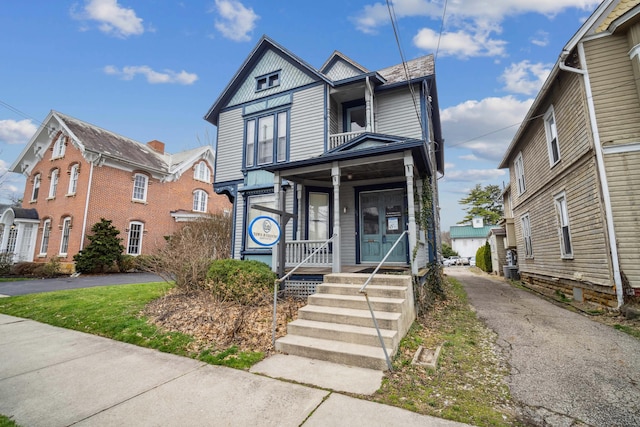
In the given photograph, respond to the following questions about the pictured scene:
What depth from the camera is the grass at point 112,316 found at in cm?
455

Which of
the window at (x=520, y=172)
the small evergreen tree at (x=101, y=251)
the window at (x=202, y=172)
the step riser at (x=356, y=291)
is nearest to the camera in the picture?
the step riser at (x=356, y=291)

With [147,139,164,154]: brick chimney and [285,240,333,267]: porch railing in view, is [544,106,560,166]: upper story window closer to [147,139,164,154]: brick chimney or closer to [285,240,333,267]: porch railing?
[285,240,333,267]: porch railing

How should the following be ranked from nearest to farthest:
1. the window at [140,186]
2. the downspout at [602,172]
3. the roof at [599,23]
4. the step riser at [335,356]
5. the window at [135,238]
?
1. the step riser at [335,356]
2. the downspout at [602,172]
3. the roof at [599,23]
4. the window at [135,238]
5. the window at [140,186]

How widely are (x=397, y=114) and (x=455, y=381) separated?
29.3 ft

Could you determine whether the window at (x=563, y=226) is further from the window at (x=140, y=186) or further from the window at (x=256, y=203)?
the window at (x=140, y=186)

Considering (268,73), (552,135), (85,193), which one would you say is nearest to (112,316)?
(268,73)

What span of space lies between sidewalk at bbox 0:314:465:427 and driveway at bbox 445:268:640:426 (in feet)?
4.27

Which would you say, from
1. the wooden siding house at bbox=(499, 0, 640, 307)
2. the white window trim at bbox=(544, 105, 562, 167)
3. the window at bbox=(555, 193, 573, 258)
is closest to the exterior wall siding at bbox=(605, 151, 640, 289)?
the wooden siding house at bbox=(499, 0, 640, 307)

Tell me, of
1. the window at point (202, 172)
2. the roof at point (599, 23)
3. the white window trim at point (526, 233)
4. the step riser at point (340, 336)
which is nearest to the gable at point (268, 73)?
the roof at point (599, 23)

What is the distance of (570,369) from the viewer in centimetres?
394

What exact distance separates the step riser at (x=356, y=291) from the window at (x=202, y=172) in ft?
68.9

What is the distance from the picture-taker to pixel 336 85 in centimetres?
1028

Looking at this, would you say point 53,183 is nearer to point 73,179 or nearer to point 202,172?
point 73,179

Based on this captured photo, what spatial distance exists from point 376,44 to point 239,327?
750 cm
